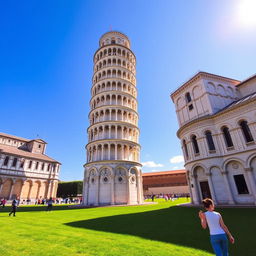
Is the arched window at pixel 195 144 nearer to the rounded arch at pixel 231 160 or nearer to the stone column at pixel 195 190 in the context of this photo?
the stone column at pixel 195 190

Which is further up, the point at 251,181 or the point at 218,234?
the point at 251,181

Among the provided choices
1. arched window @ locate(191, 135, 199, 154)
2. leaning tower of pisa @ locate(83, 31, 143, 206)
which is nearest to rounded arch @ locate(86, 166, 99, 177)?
leaning tower of pisa @ locate(83, 31, 143, 206)

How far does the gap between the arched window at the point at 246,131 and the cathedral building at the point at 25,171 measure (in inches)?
2114

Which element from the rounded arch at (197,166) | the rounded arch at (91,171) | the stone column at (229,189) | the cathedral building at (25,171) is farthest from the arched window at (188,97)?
the cathedral building at (25,171)

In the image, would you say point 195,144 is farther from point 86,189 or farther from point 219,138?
point 86,189

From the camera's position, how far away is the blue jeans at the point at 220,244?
390cm

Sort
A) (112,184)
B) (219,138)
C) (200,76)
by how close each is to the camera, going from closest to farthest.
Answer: (219,138), (200,76), (112,184)

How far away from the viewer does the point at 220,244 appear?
3.98m

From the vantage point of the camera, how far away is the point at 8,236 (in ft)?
26.1

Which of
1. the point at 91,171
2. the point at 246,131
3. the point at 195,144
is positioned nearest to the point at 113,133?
the point at 91,171

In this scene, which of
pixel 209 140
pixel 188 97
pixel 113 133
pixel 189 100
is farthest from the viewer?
pixel 113 133

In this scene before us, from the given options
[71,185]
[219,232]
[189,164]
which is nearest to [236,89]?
[189,164]

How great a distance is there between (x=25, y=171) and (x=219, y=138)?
5120cm

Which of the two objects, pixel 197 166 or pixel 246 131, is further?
pixel 197 166
